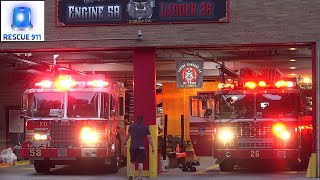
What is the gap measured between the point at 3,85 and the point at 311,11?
52.4 ft

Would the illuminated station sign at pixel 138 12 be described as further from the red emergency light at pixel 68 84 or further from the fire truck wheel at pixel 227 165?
the fire truck wheel at pixel 227 165

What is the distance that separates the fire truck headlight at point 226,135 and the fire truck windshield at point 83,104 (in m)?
3.53

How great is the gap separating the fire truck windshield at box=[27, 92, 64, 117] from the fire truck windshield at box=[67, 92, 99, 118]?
28cm

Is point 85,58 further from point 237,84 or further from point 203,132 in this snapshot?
point 237,84

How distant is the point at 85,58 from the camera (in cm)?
2512

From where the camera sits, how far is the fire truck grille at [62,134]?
17.6 meters

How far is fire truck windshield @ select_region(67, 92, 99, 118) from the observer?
58.2ft

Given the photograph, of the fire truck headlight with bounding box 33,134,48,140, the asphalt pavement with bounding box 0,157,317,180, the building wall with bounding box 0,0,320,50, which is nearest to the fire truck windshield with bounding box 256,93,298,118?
the asphalt pavement with bounding box 0,157,317,180

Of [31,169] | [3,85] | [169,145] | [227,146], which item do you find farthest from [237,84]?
[3,85]

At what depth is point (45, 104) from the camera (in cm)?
1795

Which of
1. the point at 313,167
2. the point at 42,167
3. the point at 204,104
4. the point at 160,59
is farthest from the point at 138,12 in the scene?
the point at 160,59

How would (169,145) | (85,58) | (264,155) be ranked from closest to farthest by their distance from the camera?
(264,155)
(85,58)
(169,145)

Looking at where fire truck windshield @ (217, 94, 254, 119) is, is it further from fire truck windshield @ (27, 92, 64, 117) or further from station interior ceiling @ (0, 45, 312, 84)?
fire truck windshield @ (27, 92, 64, 117)

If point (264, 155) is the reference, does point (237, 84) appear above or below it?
above
